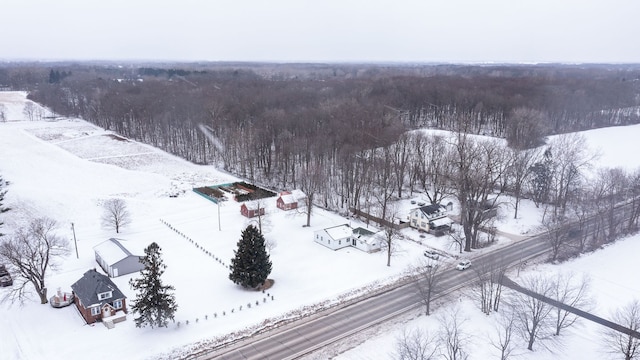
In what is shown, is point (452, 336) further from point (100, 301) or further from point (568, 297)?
point (100, 301)

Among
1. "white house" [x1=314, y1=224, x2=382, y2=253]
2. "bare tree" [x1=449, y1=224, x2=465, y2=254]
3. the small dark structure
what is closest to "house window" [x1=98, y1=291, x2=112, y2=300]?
the small dark structure

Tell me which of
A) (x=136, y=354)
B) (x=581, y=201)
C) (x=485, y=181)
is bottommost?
(x=136, y=354)

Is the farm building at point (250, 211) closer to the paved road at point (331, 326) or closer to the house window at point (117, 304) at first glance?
the house window at point (117, 304)

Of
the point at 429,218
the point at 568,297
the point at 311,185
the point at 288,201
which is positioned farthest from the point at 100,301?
the point at 568,297

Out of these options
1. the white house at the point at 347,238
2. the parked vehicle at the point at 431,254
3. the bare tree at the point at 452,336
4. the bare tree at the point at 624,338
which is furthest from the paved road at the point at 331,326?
the bare tree at the point at 624,338

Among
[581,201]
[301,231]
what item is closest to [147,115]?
[301,231]

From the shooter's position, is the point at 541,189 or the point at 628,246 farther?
the point at 541,189

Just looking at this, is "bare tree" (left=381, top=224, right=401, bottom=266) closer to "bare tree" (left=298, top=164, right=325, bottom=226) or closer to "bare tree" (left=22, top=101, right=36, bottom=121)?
"bare tree" (left=298, top=164, right=325, bottom=226)

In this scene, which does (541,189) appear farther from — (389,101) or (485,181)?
(389,101)
